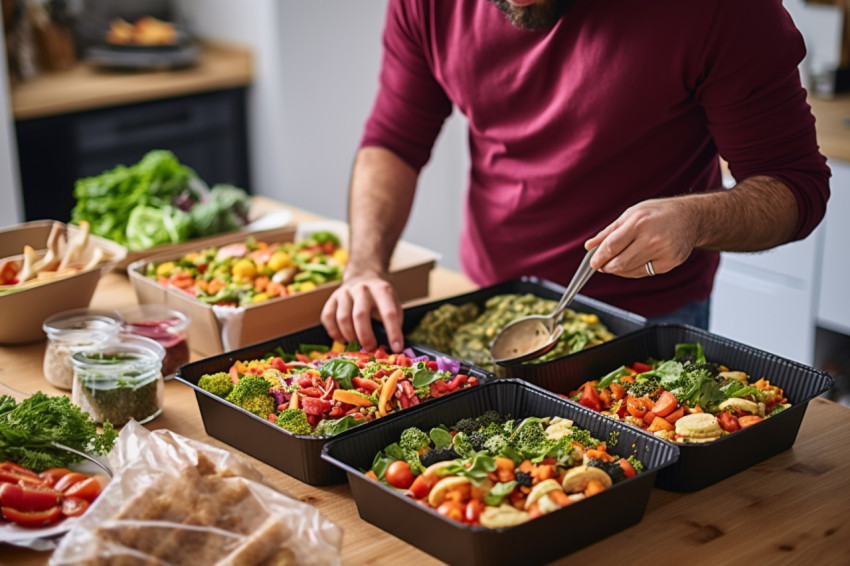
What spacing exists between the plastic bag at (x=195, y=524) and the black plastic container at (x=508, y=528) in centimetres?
12

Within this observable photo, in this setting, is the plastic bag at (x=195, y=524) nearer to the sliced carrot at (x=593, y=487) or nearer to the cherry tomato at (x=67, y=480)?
the cherry tomato at (x=67, y=480)

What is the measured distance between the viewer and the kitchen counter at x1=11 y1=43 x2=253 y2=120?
380 cm

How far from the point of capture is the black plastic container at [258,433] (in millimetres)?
1507

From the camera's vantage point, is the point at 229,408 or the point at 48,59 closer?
the point at 229,408

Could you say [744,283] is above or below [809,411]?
below

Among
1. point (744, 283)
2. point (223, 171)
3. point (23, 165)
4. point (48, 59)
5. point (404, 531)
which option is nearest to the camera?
point (404, 531)

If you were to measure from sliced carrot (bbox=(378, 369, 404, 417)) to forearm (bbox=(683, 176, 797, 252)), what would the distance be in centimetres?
56

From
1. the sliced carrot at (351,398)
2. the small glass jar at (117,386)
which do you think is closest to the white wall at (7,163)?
the small glass jar at (117,386)

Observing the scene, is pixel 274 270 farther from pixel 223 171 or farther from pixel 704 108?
pixel 223 171

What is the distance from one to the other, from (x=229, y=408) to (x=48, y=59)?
3.02 m

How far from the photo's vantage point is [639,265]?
1.66m

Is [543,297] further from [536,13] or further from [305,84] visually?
[305,84]

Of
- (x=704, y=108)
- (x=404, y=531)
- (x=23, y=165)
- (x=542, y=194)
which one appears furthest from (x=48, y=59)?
(x=404, y=531)

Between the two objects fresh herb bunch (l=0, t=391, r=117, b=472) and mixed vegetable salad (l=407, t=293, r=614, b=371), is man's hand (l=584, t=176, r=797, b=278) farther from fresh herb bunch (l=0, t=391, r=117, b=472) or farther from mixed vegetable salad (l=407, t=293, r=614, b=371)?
fresh herb bunch (l=0, t=391, r=117, b=472)
